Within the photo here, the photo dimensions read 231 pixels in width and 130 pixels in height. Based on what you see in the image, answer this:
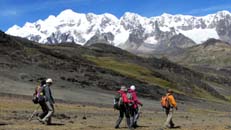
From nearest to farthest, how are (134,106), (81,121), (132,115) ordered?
(134,106) < (132,115) < (81,121)

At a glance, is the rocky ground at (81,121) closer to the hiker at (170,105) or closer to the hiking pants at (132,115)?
the hiker at (170,105)

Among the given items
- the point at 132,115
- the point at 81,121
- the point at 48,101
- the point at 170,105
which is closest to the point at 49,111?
the point at 48,101

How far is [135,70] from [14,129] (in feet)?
490

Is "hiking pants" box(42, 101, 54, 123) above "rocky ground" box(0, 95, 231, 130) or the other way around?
above

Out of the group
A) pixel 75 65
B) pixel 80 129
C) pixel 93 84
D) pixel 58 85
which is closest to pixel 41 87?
pixel 80 129

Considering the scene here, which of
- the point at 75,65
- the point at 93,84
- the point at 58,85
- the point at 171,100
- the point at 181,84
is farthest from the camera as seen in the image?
the point at 181,84

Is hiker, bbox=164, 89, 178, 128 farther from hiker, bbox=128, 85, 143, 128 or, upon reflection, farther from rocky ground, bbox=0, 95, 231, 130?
hiker, bbox=128, 85, 143, 128

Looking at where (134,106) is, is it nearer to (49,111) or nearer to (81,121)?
(49,111)

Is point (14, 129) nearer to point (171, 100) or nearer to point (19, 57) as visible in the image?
point (171, 100)

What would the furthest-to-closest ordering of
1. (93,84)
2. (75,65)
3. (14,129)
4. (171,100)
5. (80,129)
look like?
(75,65), (93,84), (171,100), (80,129), (14,129)

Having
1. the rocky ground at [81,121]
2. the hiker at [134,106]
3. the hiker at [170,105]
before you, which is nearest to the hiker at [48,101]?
the rocky ground at [81,121]

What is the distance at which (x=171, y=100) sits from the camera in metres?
33.7

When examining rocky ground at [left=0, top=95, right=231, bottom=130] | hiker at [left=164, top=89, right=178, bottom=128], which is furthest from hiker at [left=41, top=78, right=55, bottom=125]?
A: hiker at [left=164, top=89, right=178, bottom=128]

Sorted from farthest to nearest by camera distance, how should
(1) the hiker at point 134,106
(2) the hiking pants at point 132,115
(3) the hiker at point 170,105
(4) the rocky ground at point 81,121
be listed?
(3) the hiker at point 170,105 → (2) the hiking pants at point 132,115 → (4) the rocky ground at point 81,121 → (1) the hiker at point 134,106
